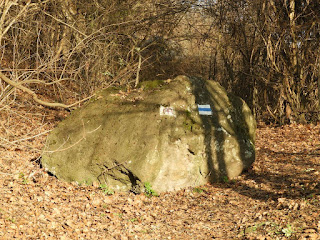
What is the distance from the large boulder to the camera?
19.9 feet

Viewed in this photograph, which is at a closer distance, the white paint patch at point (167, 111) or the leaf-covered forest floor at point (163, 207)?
the leaf-covered forest floor at point (163, 207)

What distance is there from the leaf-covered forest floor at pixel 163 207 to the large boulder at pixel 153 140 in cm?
25

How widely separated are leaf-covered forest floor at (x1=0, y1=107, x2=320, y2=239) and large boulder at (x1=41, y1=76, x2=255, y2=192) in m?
0.25

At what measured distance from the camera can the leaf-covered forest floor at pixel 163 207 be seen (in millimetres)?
4582

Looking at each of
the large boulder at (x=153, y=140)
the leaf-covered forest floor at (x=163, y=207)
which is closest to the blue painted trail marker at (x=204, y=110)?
the large boulder at (x=153, y=140)

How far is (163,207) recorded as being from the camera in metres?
5.67

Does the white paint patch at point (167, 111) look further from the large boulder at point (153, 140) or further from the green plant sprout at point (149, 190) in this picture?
the green plant sprout at point (149, 190)

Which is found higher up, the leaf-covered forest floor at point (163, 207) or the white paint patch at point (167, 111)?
the white paint patch at point (167, 111)

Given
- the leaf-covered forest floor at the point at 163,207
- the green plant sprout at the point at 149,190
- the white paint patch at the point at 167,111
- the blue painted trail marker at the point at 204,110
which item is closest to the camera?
the leaf-covered forest floor at the point at 163,207

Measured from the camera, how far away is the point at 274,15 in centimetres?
1055

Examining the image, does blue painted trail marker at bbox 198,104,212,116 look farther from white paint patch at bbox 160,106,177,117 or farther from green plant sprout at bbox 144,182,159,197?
green plant sprout at bbox 144,182,159,197

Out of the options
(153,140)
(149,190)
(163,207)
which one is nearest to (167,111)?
(153,140)

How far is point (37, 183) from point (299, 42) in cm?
849

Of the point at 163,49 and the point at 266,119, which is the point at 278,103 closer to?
the point at 266,119
